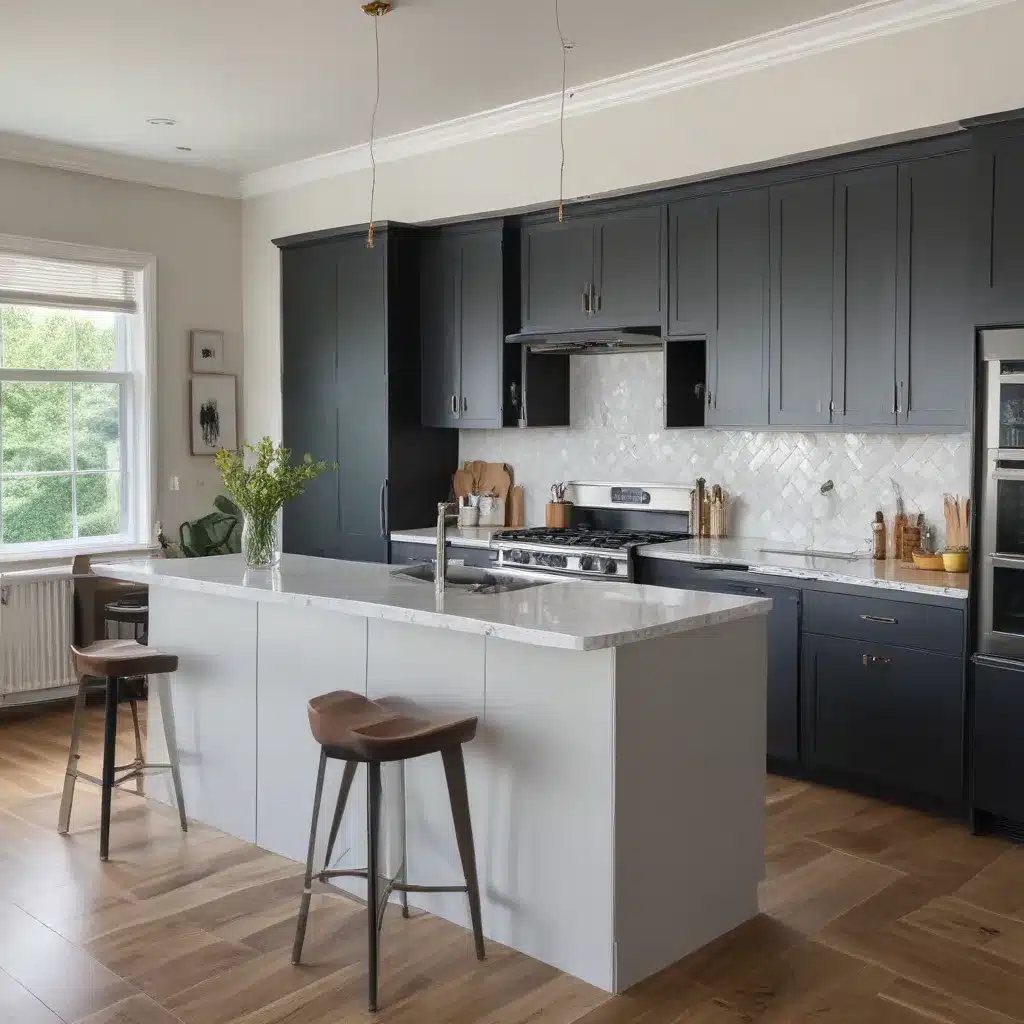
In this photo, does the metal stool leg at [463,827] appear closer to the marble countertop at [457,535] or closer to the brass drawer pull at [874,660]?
the brass drawer pull at [874,660]

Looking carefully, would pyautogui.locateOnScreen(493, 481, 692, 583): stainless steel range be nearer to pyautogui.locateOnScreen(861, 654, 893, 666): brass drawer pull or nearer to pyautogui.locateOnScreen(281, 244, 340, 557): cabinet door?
pyautogui.locateOnScreen(861, 654, 893, 666): brass drawer pull

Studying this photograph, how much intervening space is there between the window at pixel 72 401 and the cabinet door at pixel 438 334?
68.8 inches

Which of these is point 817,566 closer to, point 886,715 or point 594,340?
point 886,715

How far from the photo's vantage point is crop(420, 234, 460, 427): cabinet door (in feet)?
21.2

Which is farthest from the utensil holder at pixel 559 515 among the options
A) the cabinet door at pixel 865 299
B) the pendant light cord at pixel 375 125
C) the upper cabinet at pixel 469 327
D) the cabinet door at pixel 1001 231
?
the cabinet door at pixel 1001 231

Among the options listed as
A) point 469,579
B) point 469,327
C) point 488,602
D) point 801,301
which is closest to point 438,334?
point 469,327

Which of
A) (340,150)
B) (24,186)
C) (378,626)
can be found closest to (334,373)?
(340,150)

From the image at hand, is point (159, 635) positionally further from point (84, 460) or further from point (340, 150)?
point (340, 150)

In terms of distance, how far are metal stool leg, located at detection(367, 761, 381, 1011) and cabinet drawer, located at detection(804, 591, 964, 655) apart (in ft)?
7.45

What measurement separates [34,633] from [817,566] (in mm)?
4294

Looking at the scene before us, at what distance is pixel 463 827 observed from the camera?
3256mm

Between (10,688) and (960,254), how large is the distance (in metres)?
5.23

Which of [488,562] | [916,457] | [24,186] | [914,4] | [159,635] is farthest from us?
[24,186]

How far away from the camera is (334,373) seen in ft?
22.3
